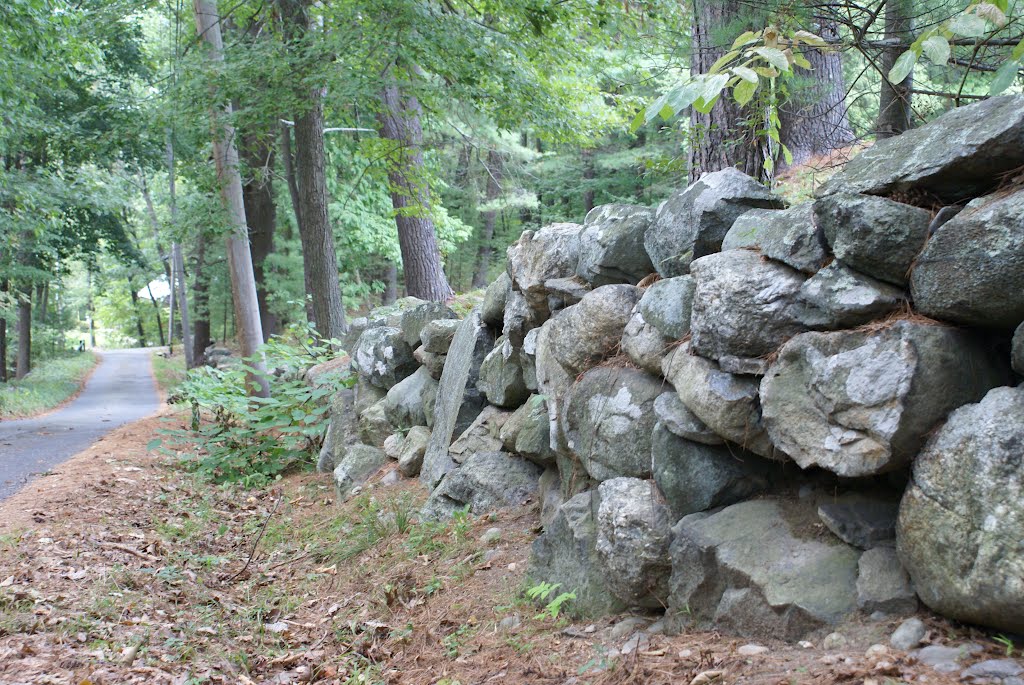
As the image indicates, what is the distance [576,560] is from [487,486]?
62.5 inches

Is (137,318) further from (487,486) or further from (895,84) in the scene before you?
(895,84)

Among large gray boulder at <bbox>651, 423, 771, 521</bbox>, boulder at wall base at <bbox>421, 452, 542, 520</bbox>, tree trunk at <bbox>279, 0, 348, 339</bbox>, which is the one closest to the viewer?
large gray boulder at <bbox>651, 423, 771, 521</bbox>

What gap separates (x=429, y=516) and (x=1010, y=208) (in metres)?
4.29

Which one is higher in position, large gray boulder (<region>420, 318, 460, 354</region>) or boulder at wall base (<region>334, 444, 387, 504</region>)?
large gray boulder (<region>420, 318, 460, 354</region>)

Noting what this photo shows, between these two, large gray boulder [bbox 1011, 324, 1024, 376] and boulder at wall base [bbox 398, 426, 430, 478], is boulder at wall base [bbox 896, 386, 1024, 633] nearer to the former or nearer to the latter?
large gray boulder [bbox 1011, 324, 1024, 376]

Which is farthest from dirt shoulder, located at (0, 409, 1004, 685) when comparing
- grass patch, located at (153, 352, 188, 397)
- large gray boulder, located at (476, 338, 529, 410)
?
grass patch, located at (153, 352, 188, 397)

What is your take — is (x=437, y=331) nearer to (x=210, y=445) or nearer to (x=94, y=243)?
(x=210, y=445)

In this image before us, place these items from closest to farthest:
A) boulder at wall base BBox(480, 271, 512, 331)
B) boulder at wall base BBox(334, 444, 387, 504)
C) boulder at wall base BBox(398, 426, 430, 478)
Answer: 1. boulder at wall base BBox(480, 271, 512, 331)
2. boulder at wall base BBox(398, 426, 430, 478)
3. boulder at wall base BBox(334, 444, 387, 504)

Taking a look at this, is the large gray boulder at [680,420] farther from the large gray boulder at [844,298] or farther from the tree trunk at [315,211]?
the tree trunk at [315,211]

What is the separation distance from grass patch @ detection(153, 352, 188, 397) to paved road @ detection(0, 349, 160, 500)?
370 millimetres

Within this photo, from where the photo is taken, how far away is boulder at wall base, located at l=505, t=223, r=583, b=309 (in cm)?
534

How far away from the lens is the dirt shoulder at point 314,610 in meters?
3.25

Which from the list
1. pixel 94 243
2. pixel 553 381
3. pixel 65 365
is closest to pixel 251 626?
pixel 553 381

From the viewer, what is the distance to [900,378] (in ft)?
9.43
